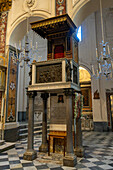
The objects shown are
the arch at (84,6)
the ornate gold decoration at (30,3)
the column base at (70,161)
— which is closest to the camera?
the column base at (70,161)

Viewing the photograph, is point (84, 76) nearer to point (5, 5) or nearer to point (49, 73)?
point (5, 5)

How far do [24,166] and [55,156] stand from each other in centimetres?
119

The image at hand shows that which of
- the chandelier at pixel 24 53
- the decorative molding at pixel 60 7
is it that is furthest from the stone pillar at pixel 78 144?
the decorative molding at pixel 60 7

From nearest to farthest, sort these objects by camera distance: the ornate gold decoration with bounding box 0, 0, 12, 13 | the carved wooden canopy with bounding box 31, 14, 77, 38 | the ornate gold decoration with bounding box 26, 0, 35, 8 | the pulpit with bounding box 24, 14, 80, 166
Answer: the pulpit with bounding box 24, 14, 80, 166 < the carved wooden canopy with bounding box 31, 14, 77, 38 < the ornate gold decoration with bounding box 26, 0, 35, 8 < the ornate gold decoration with bounding box 0, 0, 12, 13

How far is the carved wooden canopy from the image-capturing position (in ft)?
16.3

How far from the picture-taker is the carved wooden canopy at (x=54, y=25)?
4.95 m

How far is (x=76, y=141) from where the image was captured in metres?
5.31

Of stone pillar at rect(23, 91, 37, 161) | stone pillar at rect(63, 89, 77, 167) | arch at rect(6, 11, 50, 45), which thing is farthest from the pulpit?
arch at rect(6, 11, 50, 45)

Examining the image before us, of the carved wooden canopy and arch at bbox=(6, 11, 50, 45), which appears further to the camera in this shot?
arch at bbox=(6, 11, 50, 45)

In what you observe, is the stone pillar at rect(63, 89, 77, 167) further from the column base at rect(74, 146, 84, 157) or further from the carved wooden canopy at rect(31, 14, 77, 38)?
the carved wooden canopy at rect(31, 14, 77, 38)

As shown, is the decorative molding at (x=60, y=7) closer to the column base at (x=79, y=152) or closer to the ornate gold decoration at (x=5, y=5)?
the ornate gold decoration at (x=5, y=5)

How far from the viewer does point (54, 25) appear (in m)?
5.21

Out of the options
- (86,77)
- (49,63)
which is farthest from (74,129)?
Answer: (86,77)

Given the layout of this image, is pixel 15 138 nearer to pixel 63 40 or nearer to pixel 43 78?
pixel 43 78
